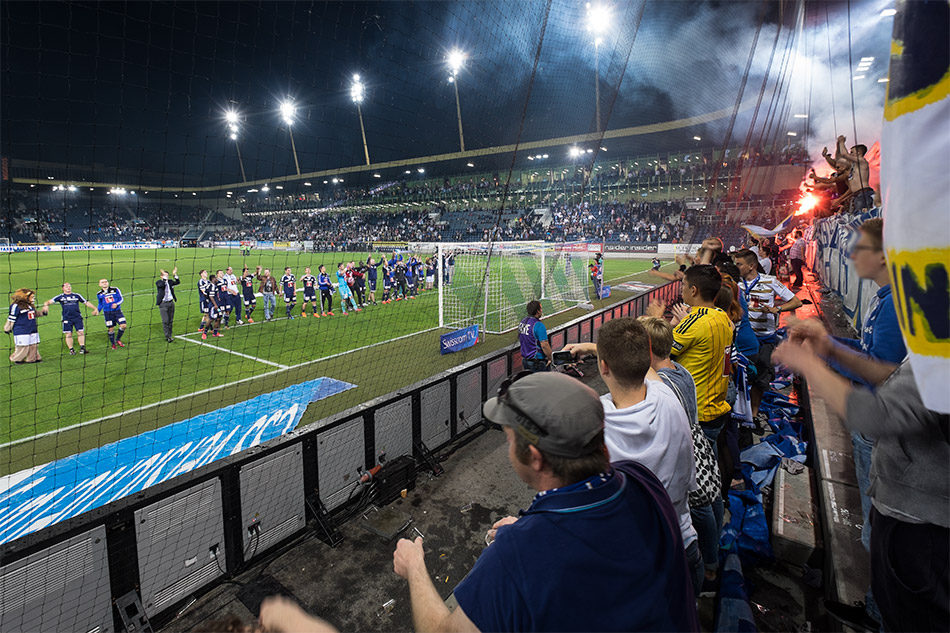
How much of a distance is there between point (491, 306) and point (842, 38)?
891 inches

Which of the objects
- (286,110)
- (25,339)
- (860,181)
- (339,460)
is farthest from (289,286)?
(860,181)

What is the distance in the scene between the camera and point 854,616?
219 cm

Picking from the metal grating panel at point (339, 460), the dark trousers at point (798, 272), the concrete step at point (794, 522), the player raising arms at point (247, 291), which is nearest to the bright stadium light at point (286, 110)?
the metal grating panel at point (339, 460)

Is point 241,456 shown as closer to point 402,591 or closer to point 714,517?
point 402,591

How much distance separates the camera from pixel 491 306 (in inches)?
694

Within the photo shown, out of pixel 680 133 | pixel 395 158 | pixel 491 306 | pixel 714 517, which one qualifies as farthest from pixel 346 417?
pixel 680 133

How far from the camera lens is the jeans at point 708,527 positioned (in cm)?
263

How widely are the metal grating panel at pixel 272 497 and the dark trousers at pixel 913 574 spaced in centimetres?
391

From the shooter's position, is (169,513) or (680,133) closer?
(169,513)

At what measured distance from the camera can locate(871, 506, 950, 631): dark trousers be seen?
138cm

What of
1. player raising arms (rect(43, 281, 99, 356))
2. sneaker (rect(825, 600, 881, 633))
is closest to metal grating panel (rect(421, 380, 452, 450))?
sneaker (rect(825, 600, 881, 633))

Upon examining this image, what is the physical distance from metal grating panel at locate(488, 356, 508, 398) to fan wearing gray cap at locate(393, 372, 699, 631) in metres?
5.12

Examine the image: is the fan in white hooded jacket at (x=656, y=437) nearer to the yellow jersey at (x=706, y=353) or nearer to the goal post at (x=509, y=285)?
the yellow jersey at (x=706, y=353)

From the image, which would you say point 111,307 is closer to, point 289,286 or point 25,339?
point 25,339
